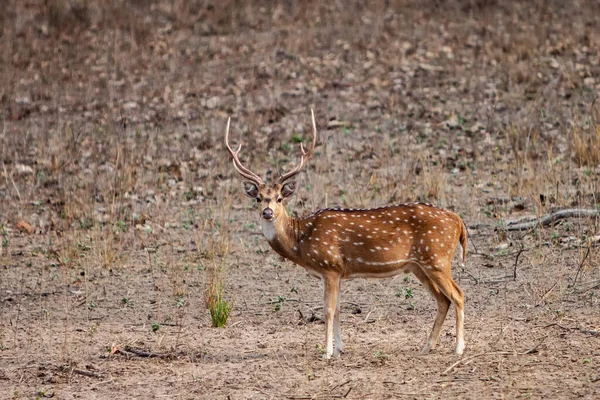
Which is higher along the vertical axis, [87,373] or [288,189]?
[288,189]

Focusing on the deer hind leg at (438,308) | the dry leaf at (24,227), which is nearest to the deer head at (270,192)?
the deer hind leg at (438,308)

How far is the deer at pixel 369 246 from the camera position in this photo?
8.59 metres

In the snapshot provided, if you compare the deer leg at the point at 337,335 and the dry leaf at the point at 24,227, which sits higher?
the deer leg at the point at 337,335

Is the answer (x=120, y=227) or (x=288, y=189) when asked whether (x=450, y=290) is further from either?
(x=120, y=227)

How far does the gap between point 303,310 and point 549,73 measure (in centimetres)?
951

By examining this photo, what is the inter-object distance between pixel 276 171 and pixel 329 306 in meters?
6.41

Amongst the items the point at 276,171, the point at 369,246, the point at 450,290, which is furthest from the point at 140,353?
the point at 276,171

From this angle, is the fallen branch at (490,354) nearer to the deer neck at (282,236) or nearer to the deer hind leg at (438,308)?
the deer hind leg at (438,308)

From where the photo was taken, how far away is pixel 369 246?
342 inches

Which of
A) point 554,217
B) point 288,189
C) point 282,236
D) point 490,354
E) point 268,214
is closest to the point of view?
point 490,354

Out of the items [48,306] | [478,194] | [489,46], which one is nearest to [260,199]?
[48,306]

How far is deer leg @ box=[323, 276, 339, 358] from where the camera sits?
848 centimetres

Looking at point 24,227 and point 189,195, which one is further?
point 189,195

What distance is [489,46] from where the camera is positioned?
64.3ft
